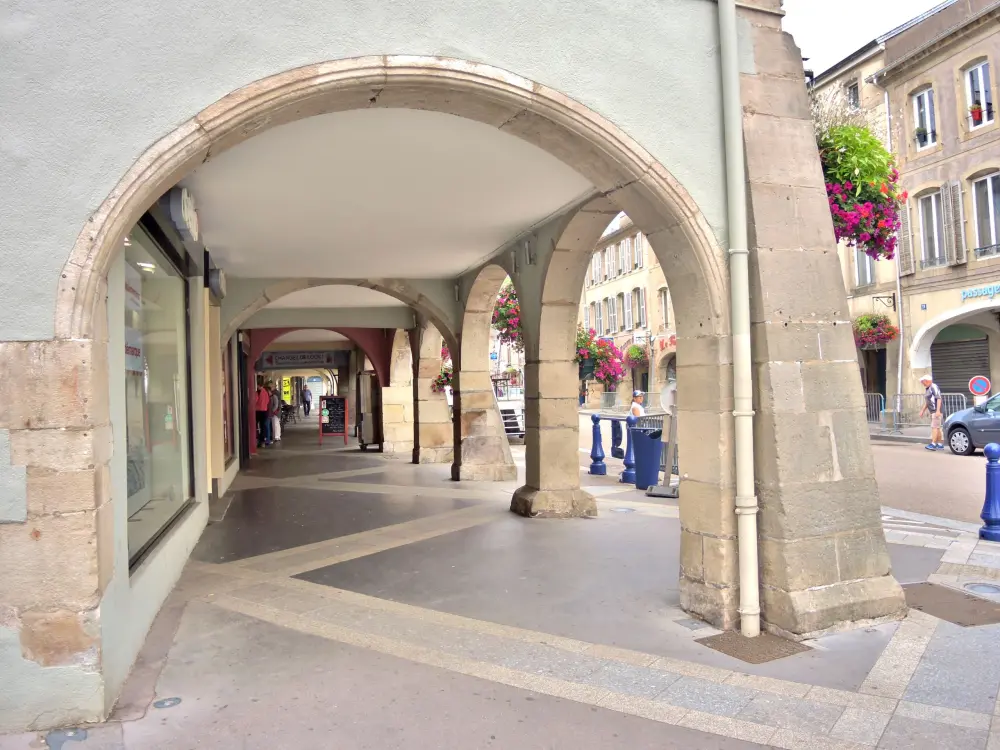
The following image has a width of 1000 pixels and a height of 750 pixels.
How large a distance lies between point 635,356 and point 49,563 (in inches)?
1197

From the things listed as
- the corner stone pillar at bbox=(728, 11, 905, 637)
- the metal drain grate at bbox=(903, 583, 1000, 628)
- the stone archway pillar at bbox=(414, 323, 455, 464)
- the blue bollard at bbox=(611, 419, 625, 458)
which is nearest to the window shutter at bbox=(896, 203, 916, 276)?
the blue bollard at bbox=(611, 419, 625, 458)

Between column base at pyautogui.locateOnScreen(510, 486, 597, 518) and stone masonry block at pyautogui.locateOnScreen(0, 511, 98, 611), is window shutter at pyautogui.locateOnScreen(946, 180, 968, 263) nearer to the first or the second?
column base at pyautogui.locateOnScreen(510, 486, 597, 518)

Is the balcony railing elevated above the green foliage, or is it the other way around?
the balcony railing

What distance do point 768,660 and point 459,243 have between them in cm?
589

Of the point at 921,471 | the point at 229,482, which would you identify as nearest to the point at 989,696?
the point at 921,471

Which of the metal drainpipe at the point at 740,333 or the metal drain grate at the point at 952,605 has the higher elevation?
the metal drainpipe at the point at 740,333

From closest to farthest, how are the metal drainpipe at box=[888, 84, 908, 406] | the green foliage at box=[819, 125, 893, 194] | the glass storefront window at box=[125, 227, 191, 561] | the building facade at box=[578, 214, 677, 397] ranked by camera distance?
the glass storefront window at box=[125, 227, 191, 561] → the green foliage at box=[819, 125, 893, 194] → the metal drainpipe at box=[888, 84, 908, 406] → the building facade at box=[578, 214, 677, 397]

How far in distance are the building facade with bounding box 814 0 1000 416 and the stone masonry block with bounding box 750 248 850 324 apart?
15.5m

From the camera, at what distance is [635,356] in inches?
1283

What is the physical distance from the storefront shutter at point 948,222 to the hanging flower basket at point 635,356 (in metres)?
14.4

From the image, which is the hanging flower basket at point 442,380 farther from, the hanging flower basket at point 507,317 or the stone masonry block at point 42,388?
the stone masonry block at point 42,388

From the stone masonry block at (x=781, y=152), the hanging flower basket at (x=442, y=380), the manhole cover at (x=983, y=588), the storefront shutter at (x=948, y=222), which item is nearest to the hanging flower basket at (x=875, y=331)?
the storefront shutter at (x=948, y=222)

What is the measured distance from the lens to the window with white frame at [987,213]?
59.0 ft

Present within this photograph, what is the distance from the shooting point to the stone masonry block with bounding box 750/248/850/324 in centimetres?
435
